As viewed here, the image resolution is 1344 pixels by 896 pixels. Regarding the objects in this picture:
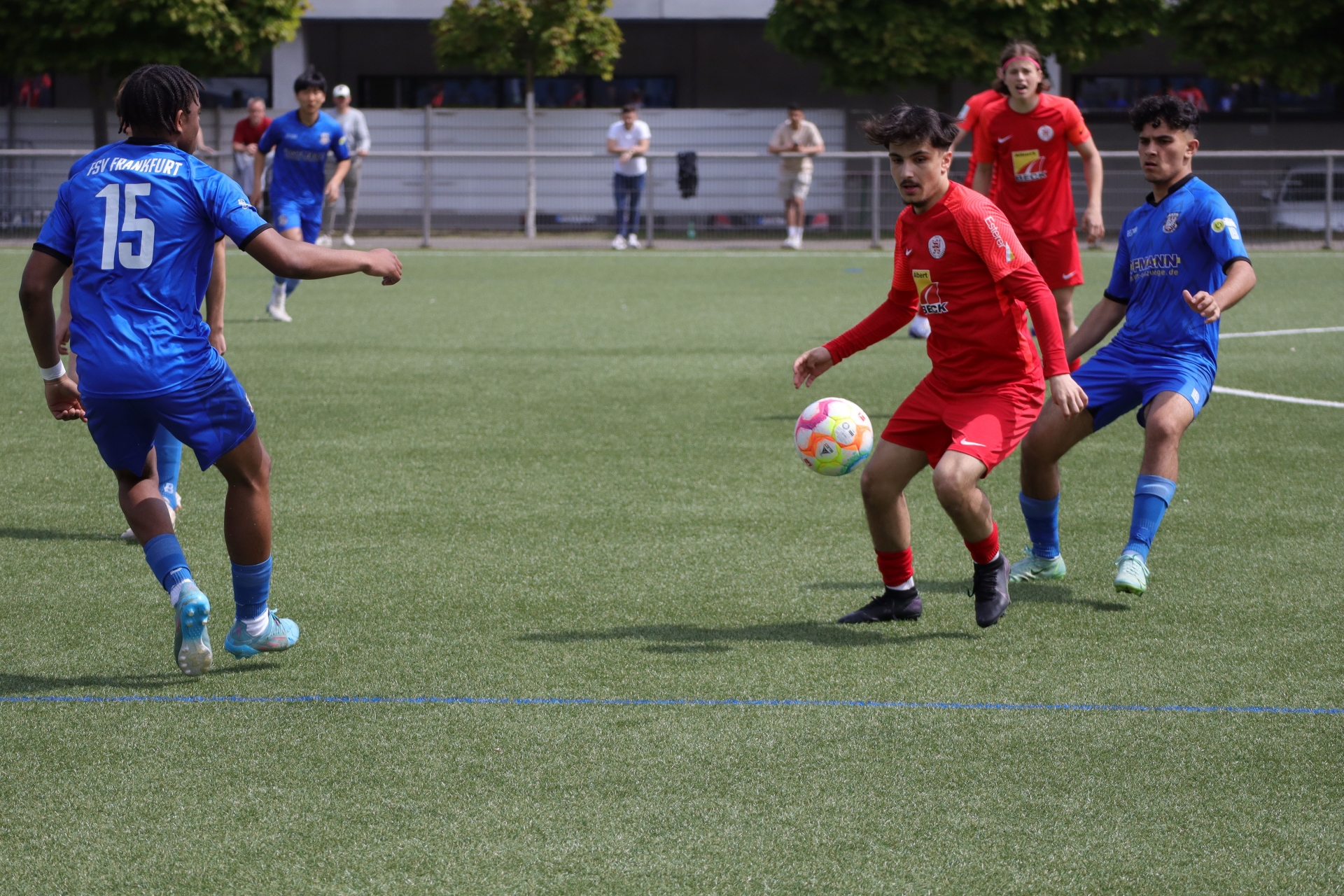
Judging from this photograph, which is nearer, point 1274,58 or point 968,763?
point 968,763

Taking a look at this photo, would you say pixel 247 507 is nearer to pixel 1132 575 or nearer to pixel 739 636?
pixel 739 636

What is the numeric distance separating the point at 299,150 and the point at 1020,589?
9746 mm

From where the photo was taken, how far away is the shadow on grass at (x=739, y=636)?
5.06 m

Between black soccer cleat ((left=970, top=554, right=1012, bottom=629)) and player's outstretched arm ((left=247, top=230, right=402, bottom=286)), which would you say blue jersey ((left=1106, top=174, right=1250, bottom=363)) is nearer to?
black soccer cleat ((left=970, top=554, right=1012, bottom=629))

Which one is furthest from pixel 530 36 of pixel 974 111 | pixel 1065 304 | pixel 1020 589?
pixel 1020 589

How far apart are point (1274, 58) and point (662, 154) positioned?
10.6 m

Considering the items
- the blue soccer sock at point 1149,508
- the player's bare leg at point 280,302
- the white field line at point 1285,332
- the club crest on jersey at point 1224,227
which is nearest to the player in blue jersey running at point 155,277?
the blue soccer sock at point 1149,508

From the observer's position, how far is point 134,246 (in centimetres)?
437

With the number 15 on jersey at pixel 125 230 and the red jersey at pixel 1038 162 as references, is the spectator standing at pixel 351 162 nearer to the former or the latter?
the red jersey at pixel 1038 162

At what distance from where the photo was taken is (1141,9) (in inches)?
1024

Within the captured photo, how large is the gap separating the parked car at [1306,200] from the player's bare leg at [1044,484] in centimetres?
1953

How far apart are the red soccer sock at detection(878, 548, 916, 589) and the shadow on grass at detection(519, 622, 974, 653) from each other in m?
0.16

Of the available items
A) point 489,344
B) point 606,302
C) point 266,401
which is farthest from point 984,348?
point 606,302

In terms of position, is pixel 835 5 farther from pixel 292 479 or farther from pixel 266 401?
pixel 292 479
